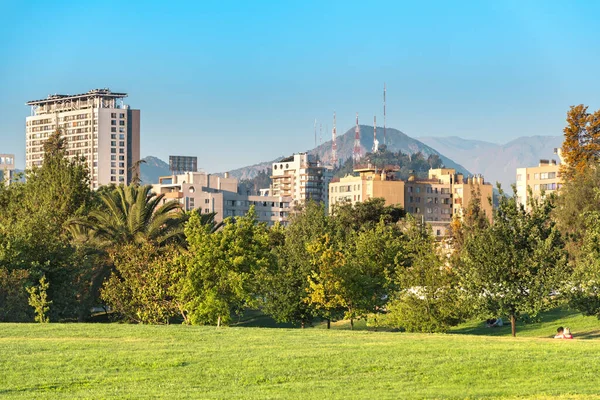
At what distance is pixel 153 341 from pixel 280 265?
27409 millimetres

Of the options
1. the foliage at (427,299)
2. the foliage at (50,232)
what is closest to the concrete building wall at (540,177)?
the foliage at (50,232)

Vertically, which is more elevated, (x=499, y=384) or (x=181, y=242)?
(x=181, y=242)

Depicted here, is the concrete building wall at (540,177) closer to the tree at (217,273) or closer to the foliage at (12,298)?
the tree at (217,273)

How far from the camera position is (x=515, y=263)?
43.1 meters

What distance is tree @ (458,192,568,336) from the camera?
140 ft

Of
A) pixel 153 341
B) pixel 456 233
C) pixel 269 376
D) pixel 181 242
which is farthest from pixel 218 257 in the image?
pixel 456 233

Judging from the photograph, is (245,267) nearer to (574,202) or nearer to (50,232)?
(50,232)

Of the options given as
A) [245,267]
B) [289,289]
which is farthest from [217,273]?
[289,289]

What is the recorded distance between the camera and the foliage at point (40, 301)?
43.6 metres

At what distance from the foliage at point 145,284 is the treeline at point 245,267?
0.07 metres

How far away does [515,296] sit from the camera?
141 feet

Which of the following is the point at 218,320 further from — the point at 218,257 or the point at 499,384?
the point at 499,384

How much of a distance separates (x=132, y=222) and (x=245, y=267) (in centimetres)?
911

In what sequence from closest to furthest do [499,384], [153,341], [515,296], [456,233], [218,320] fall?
1. [499,384]
2. [153,341]
3. [515,296]
4. [218,320]
5. [456,233]
